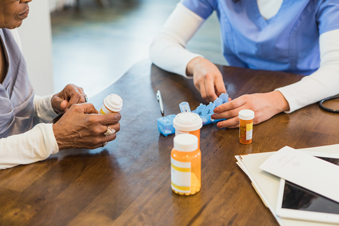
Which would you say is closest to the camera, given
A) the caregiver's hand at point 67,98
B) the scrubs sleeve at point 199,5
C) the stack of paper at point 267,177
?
the stack of paper at point 267,177

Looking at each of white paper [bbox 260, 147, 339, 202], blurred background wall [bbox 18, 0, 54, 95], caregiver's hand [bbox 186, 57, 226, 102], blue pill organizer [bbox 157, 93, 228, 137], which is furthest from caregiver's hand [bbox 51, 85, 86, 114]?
blurred background wall [bbox 18, 0, 54, 95]

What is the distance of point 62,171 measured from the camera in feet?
2.90

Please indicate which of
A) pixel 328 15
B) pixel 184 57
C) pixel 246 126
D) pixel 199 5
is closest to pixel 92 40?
pixel 199 5

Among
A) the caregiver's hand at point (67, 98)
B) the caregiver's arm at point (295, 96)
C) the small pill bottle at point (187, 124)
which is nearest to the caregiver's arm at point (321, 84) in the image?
the caregiver's arm at point (295, 96)

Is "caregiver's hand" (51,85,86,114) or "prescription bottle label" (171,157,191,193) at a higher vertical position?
"prescription bottle label" (171,157,191,193)

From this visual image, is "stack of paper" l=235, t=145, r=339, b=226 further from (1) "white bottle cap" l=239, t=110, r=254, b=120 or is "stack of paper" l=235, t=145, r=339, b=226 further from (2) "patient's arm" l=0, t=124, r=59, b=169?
(2) "patient's arm" l=0, t=124, r=59, b=169

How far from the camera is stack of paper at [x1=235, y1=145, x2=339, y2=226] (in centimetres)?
71

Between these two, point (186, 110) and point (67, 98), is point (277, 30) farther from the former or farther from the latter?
point (67, 98)

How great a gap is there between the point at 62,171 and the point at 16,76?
473mm

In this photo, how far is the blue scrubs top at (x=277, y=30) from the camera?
135 centimetres

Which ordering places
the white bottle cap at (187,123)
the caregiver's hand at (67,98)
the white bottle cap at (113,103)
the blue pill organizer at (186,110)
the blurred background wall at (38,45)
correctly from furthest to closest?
the blurred background wall at (38,45), the caregiver's hand at (67,98), the blue pill organizer at (186,110), the white bottle cap at (113,103), the white bottle cap at (187,123)

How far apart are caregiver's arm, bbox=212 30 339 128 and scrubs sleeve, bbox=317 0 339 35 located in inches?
1.0

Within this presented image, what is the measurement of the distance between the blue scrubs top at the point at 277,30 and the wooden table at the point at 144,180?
396 mm

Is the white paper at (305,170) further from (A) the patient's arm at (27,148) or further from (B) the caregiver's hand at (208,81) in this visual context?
(A) the patient's arm at (27,148)
